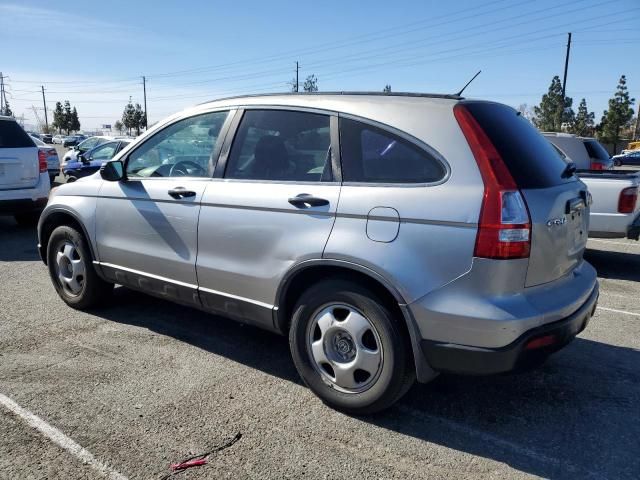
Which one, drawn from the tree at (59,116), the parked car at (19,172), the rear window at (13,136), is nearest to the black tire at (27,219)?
the parked car at (19,172)

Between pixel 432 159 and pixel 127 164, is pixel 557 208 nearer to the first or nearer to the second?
pixel 432 159

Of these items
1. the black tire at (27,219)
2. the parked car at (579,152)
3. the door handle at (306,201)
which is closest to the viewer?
the door handle at (306,201)

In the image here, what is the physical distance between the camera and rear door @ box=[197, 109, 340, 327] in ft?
10.6

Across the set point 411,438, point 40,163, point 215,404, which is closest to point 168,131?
point 215,404

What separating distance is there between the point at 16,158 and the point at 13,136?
0.48 metres

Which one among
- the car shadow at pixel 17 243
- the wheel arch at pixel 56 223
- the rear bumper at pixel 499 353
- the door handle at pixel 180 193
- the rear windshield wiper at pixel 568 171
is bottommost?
the car shadow at pixel 17 243

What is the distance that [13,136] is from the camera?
8.52 metres

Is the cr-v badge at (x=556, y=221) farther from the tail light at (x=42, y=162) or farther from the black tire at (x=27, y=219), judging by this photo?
the black tire at (x=27, y=219)

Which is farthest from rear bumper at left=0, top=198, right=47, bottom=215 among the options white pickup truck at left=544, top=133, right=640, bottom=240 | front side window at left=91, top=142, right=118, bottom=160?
white pickup truck at left=544, top=133, right=640, bottom=240

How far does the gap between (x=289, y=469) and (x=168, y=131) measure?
275cm

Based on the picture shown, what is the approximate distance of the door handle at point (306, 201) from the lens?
315cm

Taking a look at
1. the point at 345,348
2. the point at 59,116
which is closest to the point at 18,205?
the point at 345,348

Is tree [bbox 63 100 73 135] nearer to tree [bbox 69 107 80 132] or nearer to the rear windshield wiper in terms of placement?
tree [bbox 69 107 80 132]

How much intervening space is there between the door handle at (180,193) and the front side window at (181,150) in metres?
0.15
